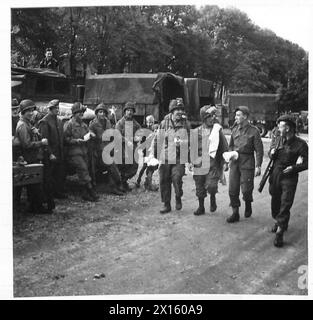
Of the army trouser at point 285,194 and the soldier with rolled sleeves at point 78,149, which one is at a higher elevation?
the soldier with rolled sleeves at point 78,149

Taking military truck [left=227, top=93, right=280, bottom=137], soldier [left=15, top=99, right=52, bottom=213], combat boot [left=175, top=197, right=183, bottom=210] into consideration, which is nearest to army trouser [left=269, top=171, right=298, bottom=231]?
military truck [left=227, top=93, right=280, bottom=137]

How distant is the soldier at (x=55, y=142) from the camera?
5.25 metres

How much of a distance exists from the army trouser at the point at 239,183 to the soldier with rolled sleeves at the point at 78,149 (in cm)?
181

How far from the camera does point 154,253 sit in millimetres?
3977

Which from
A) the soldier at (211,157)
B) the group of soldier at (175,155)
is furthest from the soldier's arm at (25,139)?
the soldier at (211,157)

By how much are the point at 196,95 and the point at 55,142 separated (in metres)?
4.54

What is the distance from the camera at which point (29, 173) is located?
434 centimetres

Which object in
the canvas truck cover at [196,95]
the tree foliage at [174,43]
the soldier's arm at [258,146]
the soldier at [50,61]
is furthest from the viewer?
the canvas truck cover at [196,95]

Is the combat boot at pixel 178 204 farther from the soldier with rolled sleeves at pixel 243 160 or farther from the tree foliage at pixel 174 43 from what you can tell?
the tree foliage at pixel 174 43

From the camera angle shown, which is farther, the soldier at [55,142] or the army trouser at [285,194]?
the soldier at [55,142]

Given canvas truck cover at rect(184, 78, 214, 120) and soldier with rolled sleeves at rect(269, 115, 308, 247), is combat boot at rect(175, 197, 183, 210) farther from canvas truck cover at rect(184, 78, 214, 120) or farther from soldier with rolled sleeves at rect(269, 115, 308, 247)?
canvas truck cover at rect(184, 78, 214, 120)

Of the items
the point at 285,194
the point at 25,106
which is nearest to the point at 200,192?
the point at 285,194
